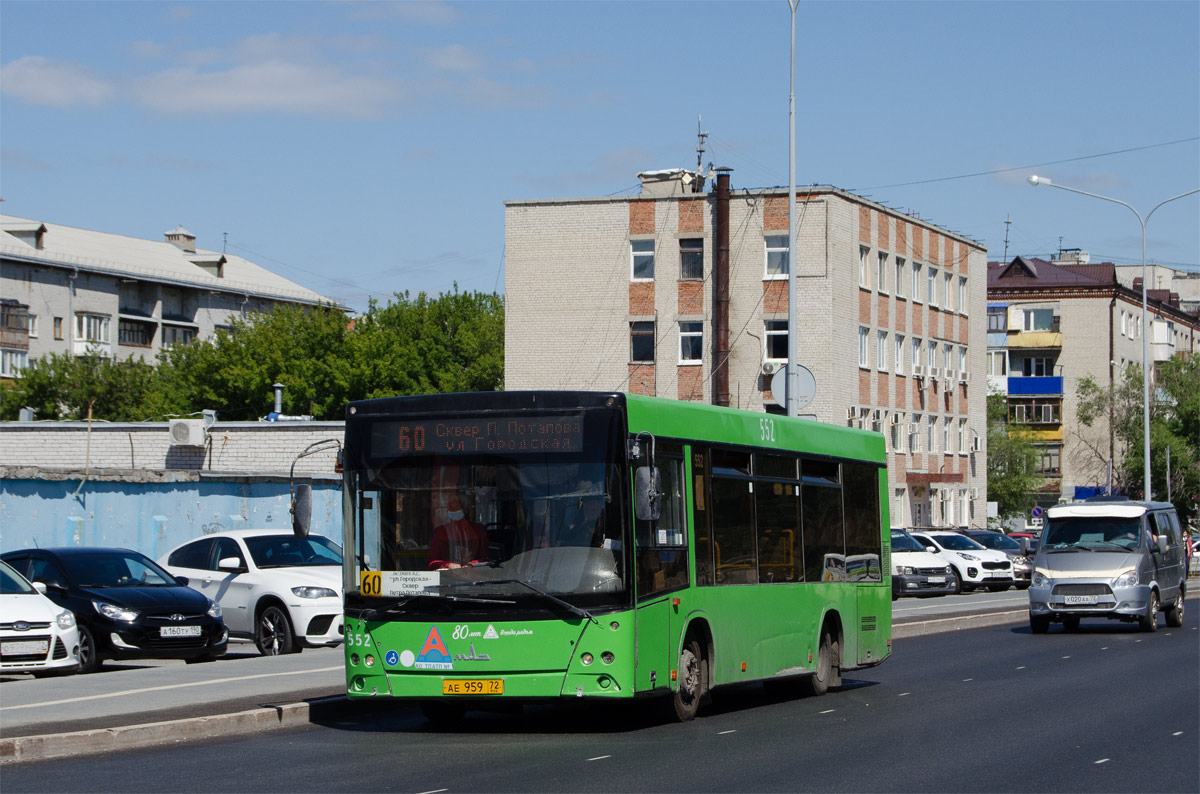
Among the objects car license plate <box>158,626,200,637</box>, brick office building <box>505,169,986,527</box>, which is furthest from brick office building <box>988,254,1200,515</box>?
car license plate <box>158,626,200,637</box>

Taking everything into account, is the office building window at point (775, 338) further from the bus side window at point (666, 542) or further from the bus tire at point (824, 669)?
the bus side window at point (666, 542)

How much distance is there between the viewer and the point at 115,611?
59.9 feet

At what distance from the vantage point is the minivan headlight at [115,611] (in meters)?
18.2

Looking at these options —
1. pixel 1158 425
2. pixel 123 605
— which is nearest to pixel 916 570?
pixel 123 605

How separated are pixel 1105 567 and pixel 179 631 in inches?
582

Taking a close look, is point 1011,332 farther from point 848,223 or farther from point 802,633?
point 802,633

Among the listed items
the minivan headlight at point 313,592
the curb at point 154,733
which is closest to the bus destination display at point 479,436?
the curb at point 154,733

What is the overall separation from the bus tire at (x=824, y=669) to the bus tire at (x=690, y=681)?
2710 millimetres

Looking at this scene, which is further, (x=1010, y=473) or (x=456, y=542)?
(x=1010, y=473)

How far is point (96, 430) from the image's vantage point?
46031mm

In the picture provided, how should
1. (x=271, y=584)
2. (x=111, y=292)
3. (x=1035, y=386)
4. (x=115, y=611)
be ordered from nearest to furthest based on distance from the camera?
(x=115, y=611) → (x=271, y=584) → (x=111, y=292) → (x=1035, y=386)

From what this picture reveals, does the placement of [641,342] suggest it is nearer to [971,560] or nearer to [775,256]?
[775,256]

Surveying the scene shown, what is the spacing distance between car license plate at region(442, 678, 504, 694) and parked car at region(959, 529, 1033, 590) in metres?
31.9

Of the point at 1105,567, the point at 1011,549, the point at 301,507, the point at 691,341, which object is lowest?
the point at 1011,549
